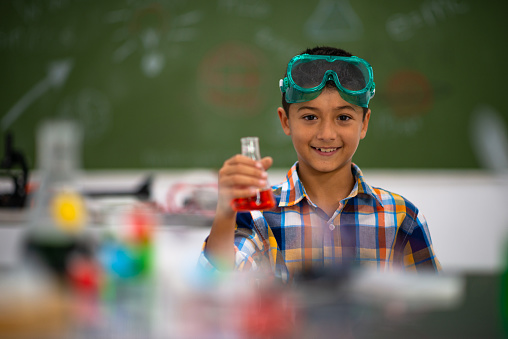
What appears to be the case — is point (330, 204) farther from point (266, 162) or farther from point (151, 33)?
point (151, 33)

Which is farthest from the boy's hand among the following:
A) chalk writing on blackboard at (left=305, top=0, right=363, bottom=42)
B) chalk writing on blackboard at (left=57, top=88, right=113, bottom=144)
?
chalk writing on blackboard at (left=57, top=88, right=113, bottom=144)

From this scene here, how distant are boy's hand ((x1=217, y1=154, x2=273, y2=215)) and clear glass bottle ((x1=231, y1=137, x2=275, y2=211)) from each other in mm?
15

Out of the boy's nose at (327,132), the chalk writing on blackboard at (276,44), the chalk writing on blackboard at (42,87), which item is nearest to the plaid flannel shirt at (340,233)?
the boy's nose at (327,132)

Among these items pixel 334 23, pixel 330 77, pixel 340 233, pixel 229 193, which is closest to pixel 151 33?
pixel 334 23

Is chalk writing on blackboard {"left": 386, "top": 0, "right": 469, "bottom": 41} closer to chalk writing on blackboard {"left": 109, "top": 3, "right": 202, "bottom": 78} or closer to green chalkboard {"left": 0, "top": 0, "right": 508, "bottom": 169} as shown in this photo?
green chalkboard {"left": 0, "top": 0, "right": 508, "bottom": 169}

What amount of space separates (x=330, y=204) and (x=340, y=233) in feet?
0.29

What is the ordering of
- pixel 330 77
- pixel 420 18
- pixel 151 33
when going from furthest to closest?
pixel 151 33 < pixel 420 18 < pixel 330 77

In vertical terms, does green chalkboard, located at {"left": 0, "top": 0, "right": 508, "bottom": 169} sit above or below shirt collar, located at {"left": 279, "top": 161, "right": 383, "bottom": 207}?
above

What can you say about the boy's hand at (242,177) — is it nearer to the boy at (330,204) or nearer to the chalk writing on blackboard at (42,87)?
the boy at (330,204)

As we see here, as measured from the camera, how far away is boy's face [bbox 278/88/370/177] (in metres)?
1.17

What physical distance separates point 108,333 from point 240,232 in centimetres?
70

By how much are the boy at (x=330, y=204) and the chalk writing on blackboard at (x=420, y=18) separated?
6.65ft

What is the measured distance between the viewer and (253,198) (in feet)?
2.78

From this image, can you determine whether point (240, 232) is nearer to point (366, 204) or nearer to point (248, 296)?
point (366, 204)
